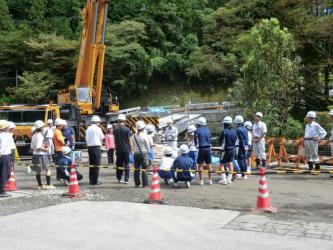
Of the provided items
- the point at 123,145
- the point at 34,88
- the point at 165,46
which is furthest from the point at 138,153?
the point at 165,46

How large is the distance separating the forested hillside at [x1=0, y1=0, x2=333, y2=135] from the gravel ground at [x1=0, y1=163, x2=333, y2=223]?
461 inches

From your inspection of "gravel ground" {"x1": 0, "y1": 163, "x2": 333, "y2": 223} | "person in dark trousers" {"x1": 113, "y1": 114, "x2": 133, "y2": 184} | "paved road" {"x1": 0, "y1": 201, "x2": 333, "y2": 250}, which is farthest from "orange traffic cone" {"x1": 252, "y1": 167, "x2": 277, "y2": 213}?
"person in dark trousers" {"x1": 113, "y1": 114, "x2": 133, "y2": 184}

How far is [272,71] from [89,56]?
963 cm

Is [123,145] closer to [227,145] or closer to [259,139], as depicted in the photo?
[227,145]

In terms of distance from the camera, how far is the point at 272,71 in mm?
22281

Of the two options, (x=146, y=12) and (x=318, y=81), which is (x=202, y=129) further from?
(x=146, y=12)

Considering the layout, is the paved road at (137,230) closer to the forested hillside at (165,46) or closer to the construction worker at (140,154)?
the construction worker at (140,154)

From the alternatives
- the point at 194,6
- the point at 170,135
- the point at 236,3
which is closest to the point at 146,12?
the point at 194,6

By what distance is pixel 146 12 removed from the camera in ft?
181

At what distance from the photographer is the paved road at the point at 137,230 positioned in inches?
263

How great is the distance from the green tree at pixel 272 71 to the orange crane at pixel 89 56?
312 inches

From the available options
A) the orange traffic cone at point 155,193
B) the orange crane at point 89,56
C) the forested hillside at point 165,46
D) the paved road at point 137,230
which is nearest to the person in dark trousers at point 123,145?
the orange traffic cone at point 155,193

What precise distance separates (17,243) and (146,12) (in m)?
50.6

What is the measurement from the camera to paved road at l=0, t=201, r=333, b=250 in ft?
22.0
